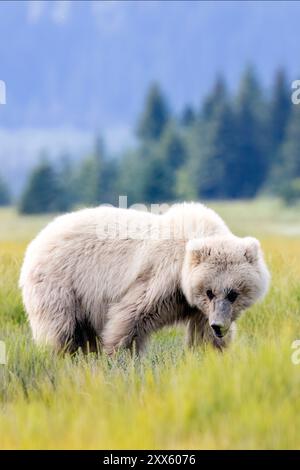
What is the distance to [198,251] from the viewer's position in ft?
17.6

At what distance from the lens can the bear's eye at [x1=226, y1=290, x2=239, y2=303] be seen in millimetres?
5359

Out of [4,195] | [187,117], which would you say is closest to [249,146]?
[187,117]

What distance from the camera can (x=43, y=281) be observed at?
592cm

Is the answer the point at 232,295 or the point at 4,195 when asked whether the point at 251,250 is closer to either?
the point at 232,295

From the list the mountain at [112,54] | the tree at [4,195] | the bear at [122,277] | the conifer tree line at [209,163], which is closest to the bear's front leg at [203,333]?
Result: the bear at [122,277]

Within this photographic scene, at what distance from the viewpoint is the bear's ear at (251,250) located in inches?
214

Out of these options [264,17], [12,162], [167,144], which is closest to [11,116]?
[12,162]

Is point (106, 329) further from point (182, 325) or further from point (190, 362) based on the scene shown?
point (190, 362)

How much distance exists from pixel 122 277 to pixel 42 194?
154ft

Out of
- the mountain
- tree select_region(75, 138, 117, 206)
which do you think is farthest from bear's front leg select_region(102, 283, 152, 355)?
the mountain

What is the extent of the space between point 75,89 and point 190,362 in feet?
556

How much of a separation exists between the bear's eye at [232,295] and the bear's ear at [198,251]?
0.27m

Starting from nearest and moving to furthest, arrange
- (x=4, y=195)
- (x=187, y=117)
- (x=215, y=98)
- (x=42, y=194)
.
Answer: (x=42, y=194) → (x=215, y=98) → (x=4, y=195) → (x=187, y=117)
